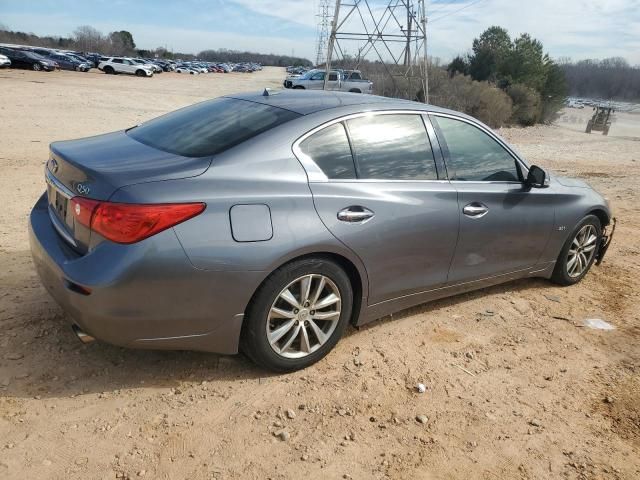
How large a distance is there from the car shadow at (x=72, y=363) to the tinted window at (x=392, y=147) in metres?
1.48

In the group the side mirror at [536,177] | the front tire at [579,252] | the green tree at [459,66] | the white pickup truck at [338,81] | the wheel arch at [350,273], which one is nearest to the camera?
the wheel arch at [350,273]

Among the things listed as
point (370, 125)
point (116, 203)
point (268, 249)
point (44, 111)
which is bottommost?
point (44, 111)

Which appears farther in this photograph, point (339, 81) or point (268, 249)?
point (339, 81)

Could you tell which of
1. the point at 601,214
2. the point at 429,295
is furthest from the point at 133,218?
the point at 601,214

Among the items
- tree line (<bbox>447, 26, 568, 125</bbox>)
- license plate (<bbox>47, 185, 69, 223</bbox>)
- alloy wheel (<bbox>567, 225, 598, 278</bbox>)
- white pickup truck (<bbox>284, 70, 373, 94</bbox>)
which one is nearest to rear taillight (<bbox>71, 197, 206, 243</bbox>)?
license plate (<bbox>47, 185, 69, 223</bbox>)

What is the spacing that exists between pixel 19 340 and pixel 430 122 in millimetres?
3072

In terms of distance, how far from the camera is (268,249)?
2779mm

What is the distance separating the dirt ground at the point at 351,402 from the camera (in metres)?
2.50

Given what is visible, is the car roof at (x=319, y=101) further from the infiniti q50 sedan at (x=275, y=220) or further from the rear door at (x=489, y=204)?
the rear door at (x=489, y=204)

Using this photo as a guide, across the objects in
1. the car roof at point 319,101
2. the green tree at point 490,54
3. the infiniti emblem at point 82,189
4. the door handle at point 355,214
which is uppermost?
the green tree at point 490,54

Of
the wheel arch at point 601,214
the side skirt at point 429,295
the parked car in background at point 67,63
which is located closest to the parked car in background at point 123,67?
the parked car in background at point 67,63

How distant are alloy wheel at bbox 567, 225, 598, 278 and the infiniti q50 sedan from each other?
0.90 m

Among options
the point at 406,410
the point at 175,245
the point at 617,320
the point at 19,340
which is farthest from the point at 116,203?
the point at 617,320

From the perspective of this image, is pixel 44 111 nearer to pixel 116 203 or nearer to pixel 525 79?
pixel 116 203
